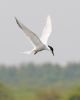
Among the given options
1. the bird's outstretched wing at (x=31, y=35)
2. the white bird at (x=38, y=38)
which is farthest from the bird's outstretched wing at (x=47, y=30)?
the bird's outstretched wing at (x=31, y=35)

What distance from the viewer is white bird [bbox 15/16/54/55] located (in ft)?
34.1

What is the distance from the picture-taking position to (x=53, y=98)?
25375 mm

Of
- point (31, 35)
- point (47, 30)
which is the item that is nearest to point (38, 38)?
point (31, 35)

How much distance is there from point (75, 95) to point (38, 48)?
13920mm

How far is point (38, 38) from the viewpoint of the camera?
10.7 metres

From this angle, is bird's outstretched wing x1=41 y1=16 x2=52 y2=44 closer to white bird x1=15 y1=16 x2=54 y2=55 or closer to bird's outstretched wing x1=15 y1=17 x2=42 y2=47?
white bird x1=15 y1=16 x2=54 y2=55

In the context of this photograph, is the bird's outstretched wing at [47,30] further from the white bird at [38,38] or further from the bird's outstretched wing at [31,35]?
the bird's outstretched wing at [31,35]

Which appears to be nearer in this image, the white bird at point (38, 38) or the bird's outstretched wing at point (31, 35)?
the bird's outstretched wing at point (31, 35)

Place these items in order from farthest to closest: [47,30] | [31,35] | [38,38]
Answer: [47,30] → [38,38] → [31,35]

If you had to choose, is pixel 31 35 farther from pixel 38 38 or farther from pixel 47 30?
pixel 47 30

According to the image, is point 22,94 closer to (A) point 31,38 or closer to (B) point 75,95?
(B) point 75,95

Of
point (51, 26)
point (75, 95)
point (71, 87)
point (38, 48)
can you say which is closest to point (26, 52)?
point (38, 48)

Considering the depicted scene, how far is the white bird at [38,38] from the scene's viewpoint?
10.4 metres

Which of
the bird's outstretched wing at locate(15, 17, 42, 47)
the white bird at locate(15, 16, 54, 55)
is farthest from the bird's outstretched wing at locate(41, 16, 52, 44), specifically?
the bird's outstretched wing at locate(15, 17, 42, 47)
